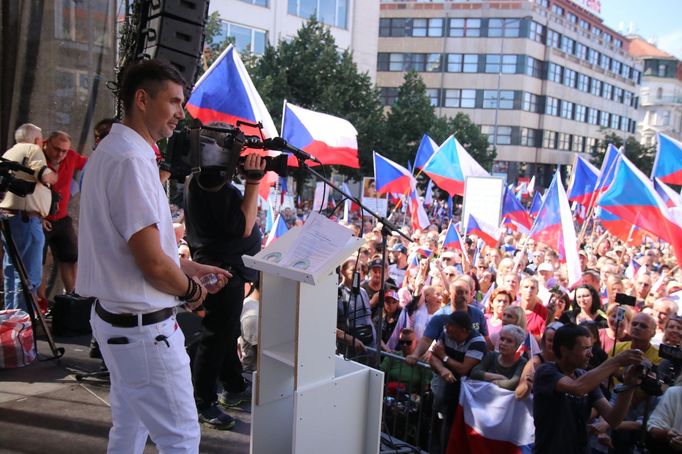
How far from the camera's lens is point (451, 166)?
12695mm

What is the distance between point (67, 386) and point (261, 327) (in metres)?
2.13

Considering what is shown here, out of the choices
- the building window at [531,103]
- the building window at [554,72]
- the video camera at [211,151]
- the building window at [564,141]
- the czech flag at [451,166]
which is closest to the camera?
the video camera at [211,151]

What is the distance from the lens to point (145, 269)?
2.09 metres

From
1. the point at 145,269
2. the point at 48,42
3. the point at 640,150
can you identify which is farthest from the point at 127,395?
the point at 640,150

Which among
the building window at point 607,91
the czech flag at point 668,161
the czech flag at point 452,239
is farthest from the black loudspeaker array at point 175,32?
the building window at point 607,91

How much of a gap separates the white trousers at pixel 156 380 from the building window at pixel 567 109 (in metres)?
58.9

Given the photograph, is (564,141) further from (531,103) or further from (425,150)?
(425,150)

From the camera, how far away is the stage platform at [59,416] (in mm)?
3346

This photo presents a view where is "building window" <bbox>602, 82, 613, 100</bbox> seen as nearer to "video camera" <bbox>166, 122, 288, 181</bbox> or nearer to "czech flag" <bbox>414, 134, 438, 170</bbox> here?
"czech flag" <bbox>414, 134, 438, 170</bbox>

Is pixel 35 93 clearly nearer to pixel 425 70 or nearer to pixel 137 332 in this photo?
pixel 137 332

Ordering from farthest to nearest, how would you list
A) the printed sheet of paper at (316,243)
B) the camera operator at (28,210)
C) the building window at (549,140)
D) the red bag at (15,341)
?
the building window at (549,140) < the camera operator at (28,210) < the red bag at (15,341) < the printed sheet of paper at (316,243)

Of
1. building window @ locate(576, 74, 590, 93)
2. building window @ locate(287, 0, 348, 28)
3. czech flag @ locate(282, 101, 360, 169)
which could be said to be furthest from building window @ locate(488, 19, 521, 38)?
czech flag @ locate(282, 101, 360, 169)

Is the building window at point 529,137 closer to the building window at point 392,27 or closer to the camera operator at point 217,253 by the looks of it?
the building window at point 392,27

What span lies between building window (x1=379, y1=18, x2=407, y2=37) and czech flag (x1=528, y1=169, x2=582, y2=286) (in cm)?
4554
